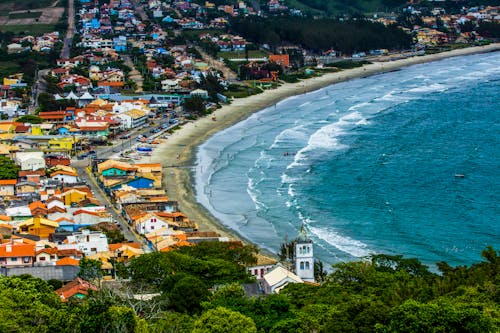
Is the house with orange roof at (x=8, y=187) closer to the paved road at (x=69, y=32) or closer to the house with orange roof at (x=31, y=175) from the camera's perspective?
the house with orange roof at (x=31, y=175)

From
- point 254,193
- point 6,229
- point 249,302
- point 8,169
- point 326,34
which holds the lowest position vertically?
point 254,193

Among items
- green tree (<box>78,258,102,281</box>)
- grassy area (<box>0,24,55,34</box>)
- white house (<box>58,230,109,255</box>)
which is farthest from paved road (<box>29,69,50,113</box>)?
green tree (<box>78,258,102,281</box>)

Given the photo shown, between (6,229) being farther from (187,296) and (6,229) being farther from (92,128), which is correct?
(92,128)

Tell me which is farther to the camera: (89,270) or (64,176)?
(64,176)


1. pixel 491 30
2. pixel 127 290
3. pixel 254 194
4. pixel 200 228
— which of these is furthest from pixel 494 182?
pixel 491 30

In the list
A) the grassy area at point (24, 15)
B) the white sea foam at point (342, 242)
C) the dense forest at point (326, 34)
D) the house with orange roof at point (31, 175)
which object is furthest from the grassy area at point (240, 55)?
the white sea foam at point (342, 242)

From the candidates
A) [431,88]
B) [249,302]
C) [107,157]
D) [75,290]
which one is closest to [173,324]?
[249,302]

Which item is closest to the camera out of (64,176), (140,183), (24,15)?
(140,183)
